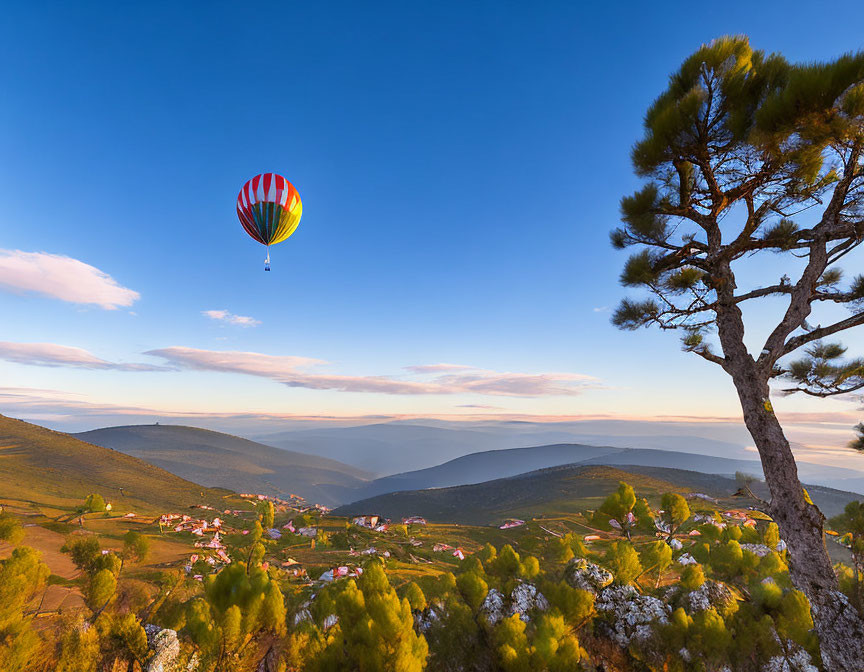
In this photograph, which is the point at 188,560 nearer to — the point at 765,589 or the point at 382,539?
the point at 382,539

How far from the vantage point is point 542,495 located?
3863 inches

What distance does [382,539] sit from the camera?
38.7m

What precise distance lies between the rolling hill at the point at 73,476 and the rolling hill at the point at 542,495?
4582 centimetres

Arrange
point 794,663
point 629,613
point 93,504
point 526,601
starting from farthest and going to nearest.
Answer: point 93,504
point 526,601
point 629,613
point 794,663

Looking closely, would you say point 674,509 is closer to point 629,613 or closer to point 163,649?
point 629,613

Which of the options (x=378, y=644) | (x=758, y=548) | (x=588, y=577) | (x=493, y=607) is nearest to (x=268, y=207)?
(x=378, y=644)

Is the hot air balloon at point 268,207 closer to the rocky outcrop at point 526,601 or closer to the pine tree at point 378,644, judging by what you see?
the pine tree at point 378,644

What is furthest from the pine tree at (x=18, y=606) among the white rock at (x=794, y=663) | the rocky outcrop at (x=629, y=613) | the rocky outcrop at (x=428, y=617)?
the white rock at (x=794, y=663)

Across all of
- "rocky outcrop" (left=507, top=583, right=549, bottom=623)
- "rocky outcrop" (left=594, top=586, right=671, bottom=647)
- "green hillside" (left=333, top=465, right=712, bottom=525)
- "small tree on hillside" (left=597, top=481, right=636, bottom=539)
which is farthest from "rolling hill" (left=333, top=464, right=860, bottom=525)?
"rocky outcrop" (left=594, top=586, right=671, bottom=647)

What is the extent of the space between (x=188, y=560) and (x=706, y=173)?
36.1m

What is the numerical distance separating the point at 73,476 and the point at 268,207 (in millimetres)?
97252

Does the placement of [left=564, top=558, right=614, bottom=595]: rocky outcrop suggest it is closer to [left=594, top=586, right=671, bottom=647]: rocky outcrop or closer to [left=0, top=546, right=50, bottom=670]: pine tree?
[left=594, top=586, right=671, bottom=647]: rocky outcrop

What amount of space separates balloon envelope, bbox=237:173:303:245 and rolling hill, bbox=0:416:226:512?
187 ft

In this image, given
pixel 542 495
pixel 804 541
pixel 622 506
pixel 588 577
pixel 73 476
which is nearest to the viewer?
pixel 804 541
